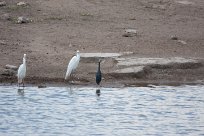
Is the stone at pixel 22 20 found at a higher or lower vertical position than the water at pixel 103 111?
higher

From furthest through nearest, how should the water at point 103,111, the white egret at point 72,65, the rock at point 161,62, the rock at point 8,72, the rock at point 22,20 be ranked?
the rock at point 22,20
the rock at point 161,62
the rock at point 8,72
the white egret at point 72,65
the water at point 103,111

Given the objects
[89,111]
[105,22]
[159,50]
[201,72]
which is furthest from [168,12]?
[89,111]

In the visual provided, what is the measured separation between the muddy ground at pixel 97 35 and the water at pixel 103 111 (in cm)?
85

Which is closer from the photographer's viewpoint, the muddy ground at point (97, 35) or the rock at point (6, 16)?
the muddy ground at point (97, 35)

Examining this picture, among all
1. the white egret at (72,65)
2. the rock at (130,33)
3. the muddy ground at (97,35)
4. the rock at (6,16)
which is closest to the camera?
the white egret at (72,65)

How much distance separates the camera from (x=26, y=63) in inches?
764

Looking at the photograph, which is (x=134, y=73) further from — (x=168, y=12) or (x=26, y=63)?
(x=168, y=12)

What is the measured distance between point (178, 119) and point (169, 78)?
3.55 meters

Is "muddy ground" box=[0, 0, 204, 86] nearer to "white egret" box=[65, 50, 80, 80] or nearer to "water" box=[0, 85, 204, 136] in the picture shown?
"white egret" box=[65, 50, 80, 80]

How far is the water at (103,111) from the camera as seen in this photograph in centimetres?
1476

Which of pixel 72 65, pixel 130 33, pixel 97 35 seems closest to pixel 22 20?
pixel 97 35

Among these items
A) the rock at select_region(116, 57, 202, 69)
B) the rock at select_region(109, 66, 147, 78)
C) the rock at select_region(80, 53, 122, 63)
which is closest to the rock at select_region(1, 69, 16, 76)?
the rock at select_region(80, 53, 122, 63)

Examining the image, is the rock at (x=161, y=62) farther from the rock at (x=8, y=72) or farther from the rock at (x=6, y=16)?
the rock at (x=6, y=16)

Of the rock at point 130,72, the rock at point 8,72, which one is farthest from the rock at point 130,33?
Result: the rock at point 8,72
